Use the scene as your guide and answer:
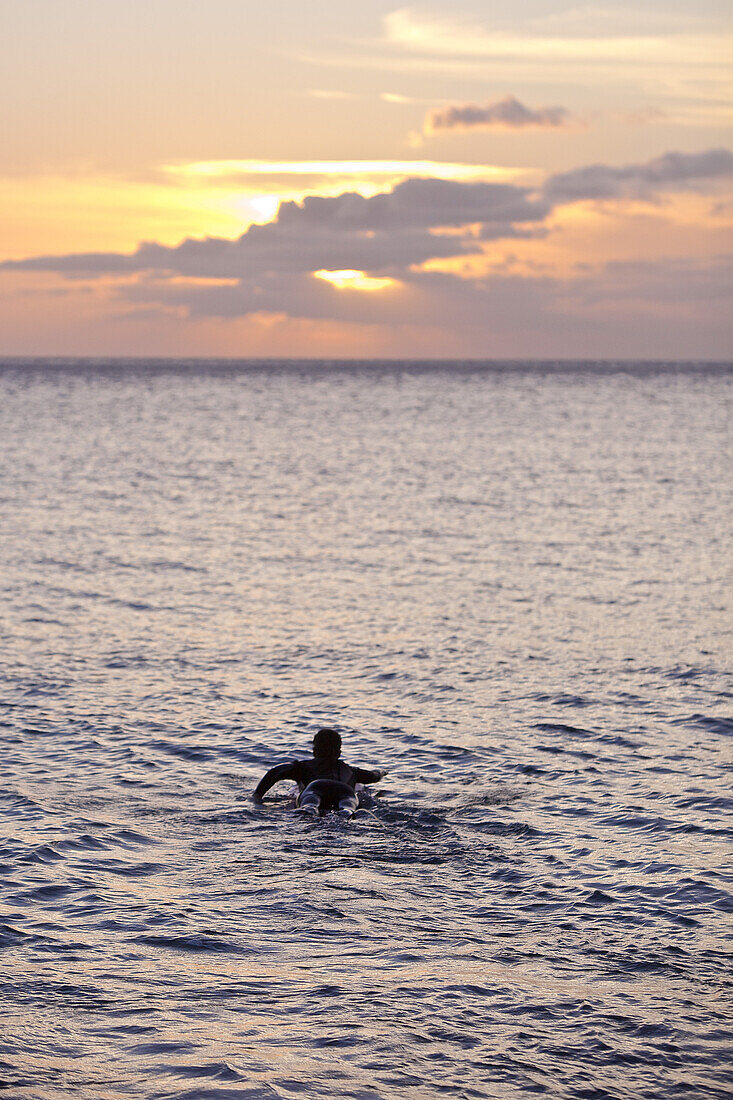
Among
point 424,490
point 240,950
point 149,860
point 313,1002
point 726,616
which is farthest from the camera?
point 424,490

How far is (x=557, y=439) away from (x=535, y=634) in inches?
3164

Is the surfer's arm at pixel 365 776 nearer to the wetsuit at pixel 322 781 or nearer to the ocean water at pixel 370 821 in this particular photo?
the wetsuit at pixel 322 781

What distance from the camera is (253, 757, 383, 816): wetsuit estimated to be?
17.3 meters

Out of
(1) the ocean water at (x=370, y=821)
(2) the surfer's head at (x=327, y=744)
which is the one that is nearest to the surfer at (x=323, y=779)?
(2) the surfer's head at (x=327, y=744)

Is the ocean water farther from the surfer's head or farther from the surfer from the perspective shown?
the surfer's head

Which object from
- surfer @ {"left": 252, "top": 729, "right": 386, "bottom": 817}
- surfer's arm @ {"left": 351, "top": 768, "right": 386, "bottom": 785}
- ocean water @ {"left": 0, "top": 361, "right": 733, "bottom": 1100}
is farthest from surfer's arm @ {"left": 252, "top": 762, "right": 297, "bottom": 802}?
surfer's arm @ {"left": 351, "top": 768, "right": 386, "bottom": 785}

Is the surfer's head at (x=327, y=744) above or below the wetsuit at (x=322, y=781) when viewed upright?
above

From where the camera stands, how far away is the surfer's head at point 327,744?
1739cm

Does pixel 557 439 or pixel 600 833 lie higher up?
pixel 557 439

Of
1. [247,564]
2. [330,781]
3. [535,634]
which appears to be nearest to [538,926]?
[330,781]

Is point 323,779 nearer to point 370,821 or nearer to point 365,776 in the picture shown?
point 365,776

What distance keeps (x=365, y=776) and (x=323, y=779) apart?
705 mm

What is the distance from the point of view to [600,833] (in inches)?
661

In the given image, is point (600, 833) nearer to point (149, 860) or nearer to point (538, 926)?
point (538, 926)
